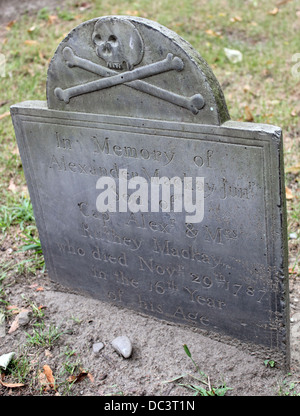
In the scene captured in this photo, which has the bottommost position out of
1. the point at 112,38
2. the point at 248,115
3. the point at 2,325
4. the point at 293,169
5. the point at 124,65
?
the point at 2,325

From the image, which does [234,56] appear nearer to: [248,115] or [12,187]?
[248,115]

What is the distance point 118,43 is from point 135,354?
5.17 feet

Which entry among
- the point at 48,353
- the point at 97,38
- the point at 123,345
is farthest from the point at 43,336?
the point at 97,38

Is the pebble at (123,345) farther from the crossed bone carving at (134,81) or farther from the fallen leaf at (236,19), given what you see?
the fallen leaf at (236,19)

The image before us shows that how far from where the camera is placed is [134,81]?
7.52 ft

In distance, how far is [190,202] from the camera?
242 cm

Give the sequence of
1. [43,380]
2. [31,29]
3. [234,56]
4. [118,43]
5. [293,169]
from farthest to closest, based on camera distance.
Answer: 1. [31,29]
2. [234,56]
3. [293,169]
4. [43,380]
5. [118,43]

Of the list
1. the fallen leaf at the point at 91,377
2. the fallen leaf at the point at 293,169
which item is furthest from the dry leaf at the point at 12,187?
the fallen leaf at the point at 293,169

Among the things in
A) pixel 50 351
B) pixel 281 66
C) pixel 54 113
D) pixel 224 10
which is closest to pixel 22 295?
pixel 50 351

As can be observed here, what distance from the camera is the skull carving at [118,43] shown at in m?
2.20

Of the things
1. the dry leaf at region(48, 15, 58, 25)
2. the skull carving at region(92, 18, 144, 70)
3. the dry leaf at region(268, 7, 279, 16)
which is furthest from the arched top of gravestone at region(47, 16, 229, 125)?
the dry leaf at region(268, 7, 279, 16)

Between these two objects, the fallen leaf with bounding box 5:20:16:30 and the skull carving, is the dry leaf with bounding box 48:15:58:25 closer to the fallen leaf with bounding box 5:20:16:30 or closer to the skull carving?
the fallen leaf with bounding box 5:20:16:30

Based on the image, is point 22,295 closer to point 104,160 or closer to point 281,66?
point 104,160

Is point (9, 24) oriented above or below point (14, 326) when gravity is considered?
above
